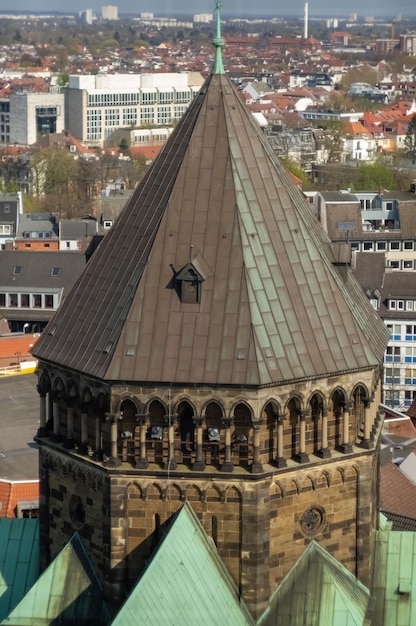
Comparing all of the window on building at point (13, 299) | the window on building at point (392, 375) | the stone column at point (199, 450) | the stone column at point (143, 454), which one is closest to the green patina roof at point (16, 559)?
the stone column at point (143, 454)

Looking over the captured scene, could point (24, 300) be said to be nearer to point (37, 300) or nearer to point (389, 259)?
point (37, 300)

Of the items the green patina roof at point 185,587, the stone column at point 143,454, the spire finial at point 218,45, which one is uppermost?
the spire finial at point 218,45

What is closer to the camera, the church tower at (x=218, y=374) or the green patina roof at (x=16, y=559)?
the church tower at (x=218, y=374)

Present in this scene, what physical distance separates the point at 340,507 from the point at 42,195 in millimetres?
167365

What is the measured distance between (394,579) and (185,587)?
428 cm

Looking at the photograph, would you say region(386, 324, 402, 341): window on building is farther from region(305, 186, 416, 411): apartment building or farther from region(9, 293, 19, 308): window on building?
region(9, 293, 19, 308): window on building

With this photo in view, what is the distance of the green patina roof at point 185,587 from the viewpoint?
29.3 metres

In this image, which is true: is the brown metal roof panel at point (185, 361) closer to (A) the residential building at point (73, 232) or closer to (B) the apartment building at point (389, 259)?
(B) the apartment building at point (389, 259)

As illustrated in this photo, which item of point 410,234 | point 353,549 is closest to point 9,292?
point 410,234

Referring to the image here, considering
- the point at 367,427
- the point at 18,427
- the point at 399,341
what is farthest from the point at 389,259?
the point at 367,427

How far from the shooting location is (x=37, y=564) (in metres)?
33.0

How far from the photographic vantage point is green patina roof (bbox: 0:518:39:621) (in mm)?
32812

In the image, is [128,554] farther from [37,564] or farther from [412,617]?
[412,617]

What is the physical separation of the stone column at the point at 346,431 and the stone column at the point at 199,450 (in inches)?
96.8
